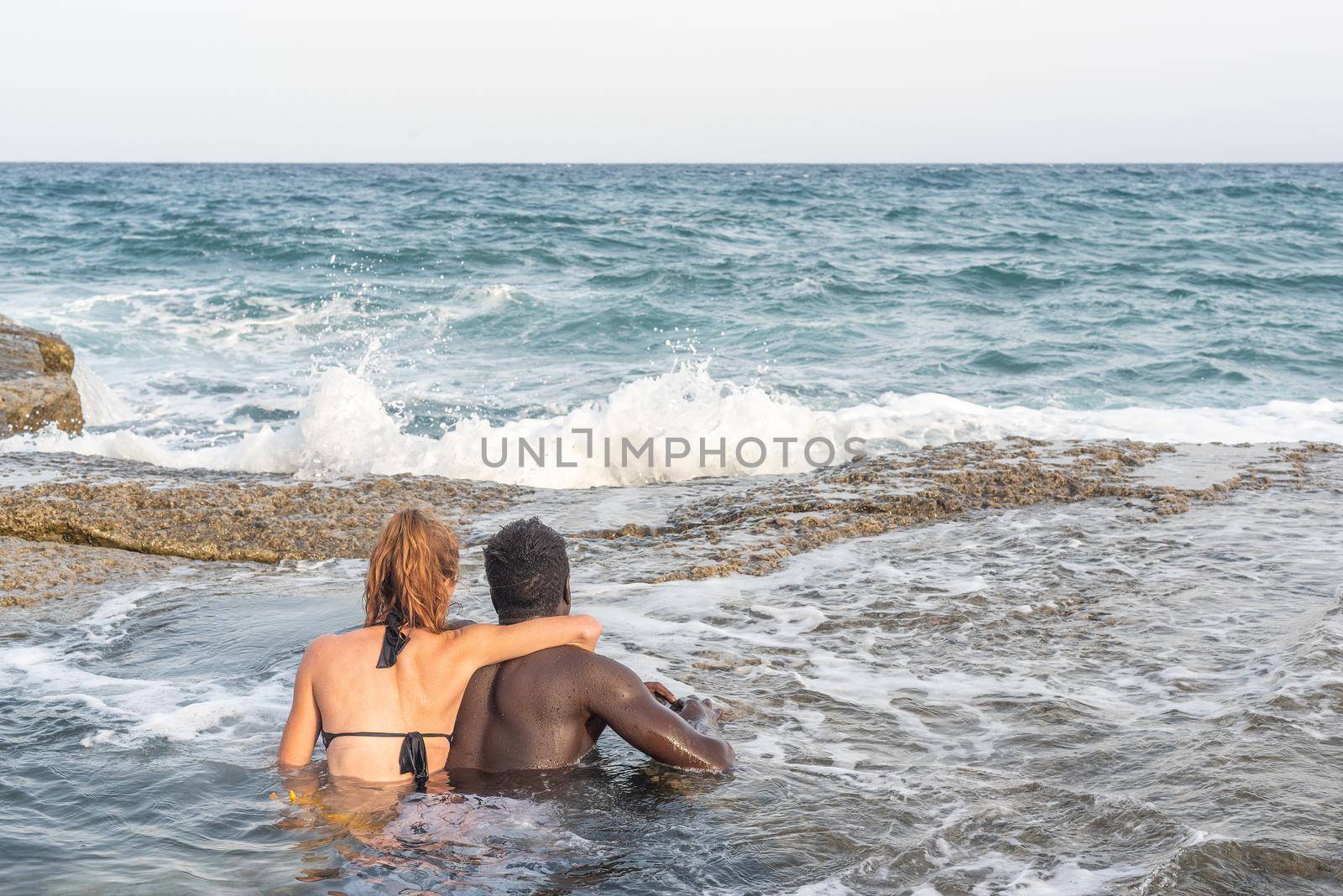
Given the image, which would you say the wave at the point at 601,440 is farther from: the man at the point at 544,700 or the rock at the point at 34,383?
the man at the point at 544,700

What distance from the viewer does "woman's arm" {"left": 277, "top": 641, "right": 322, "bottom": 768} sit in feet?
12.3

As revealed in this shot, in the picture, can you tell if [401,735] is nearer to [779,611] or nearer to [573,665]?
[573,665]

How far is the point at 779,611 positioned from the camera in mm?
5648

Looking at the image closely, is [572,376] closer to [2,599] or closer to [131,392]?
[131,392]

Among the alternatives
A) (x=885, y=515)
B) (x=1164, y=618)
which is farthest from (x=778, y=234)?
(x=1164, y=618)

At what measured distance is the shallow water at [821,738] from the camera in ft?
10.9

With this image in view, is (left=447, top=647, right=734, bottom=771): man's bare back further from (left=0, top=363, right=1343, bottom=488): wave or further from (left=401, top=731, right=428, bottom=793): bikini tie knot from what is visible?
(left=0, top=363, right=1343, bottom=488): wave

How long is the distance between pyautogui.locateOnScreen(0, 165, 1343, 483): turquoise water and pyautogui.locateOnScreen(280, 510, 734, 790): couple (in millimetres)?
5604

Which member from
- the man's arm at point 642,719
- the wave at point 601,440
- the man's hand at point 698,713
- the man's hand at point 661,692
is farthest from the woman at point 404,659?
the wave at point 601,440

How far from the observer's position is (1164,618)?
5328 millimetres

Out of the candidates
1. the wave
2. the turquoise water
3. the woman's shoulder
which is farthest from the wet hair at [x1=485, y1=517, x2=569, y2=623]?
the turquoise water

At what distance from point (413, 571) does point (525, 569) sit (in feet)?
1.19

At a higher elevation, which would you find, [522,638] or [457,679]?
[522,638]

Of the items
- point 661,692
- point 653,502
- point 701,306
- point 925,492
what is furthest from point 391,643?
point 701,306
